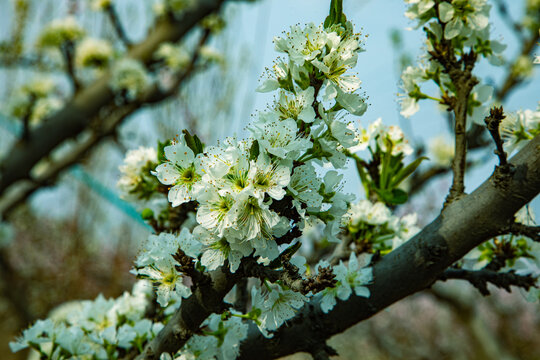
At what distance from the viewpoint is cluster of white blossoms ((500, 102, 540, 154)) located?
1009 mm

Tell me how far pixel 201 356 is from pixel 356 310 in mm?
362

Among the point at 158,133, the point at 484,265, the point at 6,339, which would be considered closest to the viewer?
the point at 484,265

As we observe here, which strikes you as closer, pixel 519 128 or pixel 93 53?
pixel 519 128

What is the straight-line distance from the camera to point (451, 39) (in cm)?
114

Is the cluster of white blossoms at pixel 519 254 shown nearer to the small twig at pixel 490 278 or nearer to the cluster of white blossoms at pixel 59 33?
the small twig at pixel 490 278

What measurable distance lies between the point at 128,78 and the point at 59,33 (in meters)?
1.23

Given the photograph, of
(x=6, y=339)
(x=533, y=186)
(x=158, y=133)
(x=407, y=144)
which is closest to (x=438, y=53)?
(x=407, y=144)

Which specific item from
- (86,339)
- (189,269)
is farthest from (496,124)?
(86,339)

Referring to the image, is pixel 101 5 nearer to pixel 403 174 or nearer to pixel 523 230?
pixel 403 174

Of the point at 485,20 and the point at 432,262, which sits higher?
the point at 485,20

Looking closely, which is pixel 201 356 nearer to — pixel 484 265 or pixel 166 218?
pixel 166 218

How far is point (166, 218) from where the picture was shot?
123 cm

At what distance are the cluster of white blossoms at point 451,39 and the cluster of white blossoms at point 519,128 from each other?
78 millimetres

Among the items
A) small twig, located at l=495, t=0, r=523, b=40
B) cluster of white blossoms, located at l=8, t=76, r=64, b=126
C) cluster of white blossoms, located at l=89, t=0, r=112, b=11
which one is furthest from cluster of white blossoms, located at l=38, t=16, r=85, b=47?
small twig, located at l=495, t=0, r=523, b=40
